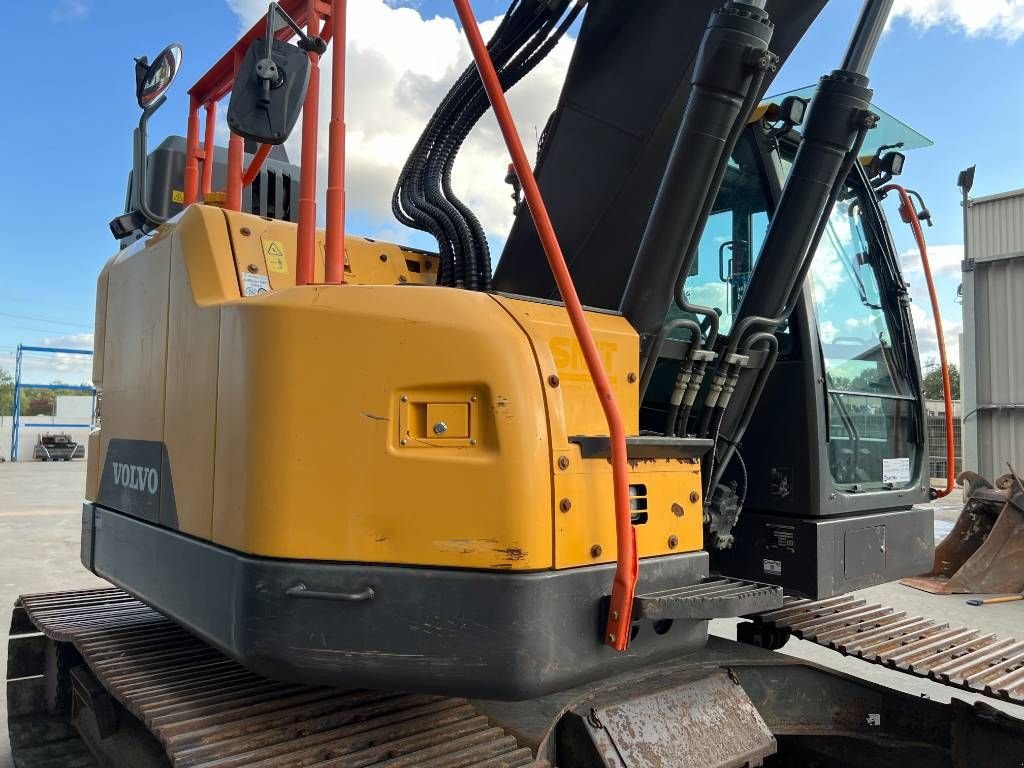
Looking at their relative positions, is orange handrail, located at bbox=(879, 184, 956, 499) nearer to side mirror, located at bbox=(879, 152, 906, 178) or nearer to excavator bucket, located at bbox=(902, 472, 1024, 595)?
side mirror, located at bbox=(879, 152, 906, 178)

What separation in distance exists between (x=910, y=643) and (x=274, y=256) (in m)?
2.66

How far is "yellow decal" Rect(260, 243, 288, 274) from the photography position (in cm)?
255

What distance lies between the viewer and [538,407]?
1.87 meters

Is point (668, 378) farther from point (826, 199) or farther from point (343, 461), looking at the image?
point (343, 461)

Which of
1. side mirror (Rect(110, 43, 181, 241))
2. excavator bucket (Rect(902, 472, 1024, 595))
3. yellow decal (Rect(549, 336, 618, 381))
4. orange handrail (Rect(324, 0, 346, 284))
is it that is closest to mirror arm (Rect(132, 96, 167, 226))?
side mirror (Rect(110, 43, 181, 241))

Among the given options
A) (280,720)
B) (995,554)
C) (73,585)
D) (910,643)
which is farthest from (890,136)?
(73,585)

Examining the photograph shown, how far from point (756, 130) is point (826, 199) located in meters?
0.47

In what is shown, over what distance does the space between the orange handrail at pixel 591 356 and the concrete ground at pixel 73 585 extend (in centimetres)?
201

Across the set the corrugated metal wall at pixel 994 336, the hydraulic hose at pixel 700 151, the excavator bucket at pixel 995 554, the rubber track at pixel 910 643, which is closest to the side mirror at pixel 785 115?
the hydraulic hose at pixel 700 151

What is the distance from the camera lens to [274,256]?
102 inches

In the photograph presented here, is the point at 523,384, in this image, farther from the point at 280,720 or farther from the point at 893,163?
the point at 893,163

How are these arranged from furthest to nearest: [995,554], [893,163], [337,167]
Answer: [995,554] → [893,163] → [337,167]

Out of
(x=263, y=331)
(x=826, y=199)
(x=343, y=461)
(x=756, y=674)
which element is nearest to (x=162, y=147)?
(x=263, y=331)

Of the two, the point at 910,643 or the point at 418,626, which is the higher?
the point at 418,626
